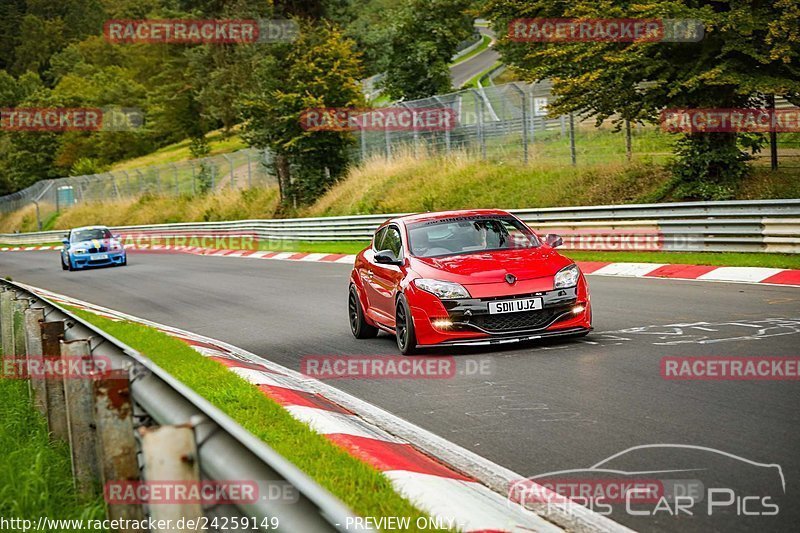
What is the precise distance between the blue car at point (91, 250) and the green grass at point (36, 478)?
1002 inches

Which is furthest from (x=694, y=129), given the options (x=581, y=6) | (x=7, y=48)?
(x=7, y=48)

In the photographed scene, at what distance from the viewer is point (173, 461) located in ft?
9.36

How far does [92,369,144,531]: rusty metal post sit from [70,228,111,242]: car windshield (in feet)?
95.3

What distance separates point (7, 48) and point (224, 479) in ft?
564

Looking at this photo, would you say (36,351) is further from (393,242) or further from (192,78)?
(192,78)

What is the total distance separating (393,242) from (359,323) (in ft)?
3.53

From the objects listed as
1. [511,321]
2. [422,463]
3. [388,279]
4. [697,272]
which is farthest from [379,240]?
[697,272]

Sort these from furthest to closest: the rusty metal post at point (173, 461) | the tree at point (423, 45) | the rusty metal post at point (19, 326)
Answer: the tree at point (423, 45) < the rusty metal post at point (19, 326) < the rusty metal post at point (173, 461)

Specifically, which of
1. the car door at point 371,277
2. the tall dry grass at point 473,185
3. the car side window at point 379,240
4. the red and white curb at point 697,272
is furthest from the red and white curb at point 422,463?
the tall dry grass at point 473,185

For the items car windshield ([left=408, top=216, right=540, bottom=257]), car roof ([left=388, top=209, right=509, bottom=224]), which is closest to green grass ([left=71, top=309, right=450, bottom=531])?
car windshield ([left=408, top=216, right=540, bottom=257])

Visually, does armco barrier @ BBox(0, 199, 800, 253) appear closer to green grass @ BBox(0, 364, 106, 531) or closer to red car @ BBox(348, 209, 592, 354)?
red car @ BBox(348, 209, 592, 354)

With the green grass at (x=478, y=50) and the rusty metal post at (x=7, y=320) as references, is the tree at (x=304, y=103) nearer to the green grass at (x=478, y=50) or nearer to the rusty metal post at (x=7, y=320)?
the rusty metal post at (x=7, y=320)

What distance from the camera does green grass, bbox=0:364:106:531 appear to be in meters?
4.43

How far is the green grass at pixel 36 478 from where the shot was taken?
174 inches
